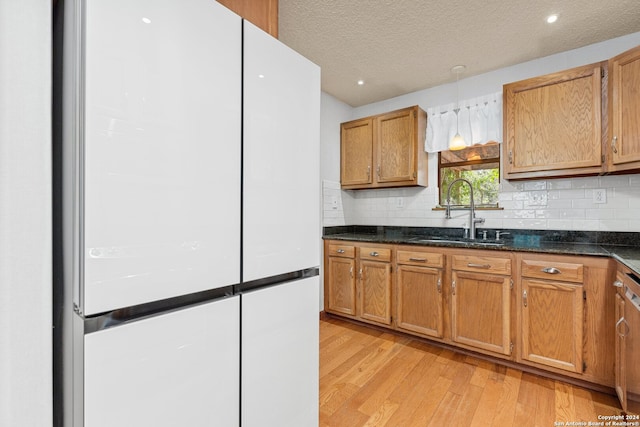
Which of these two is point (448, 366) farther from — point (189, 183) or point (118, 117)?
point (118, 117)

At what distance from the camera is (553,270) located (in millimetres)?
2064

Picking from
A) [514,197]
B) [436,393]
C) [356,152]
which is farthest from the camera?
[356,152]

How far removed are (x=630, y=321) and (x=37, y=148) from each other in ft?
8.17

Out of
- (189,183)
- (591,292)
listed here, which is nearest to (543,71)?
(591,292)

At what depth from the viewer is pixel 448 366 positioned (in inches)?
90.7

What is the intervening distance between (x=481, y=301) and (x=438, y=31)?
2.07 metres

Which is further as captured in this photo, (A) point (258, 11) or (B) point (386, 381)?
(B) point (386, 381)

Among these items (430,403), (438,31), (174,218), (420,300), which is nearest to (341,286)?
(420,300)

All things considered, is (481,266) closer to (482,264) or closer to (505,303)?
(482,264)

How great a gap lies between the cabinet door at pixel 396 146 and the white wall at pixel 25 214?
290 centimetres

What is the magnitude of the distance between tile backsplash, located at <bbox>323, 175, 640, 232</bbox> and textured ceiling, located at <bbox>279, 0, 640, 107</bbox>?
1.11m

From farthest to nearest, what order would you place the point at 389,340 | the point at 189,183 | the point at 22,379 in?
the point at 389,340, the point at 189,183, the point at 22,379

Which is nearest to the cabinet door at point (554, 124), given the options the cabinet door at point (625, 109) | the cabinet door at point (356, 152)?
the cabinet door at point (625, 109)

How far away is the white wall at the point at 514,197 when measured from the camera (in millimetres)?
2363
